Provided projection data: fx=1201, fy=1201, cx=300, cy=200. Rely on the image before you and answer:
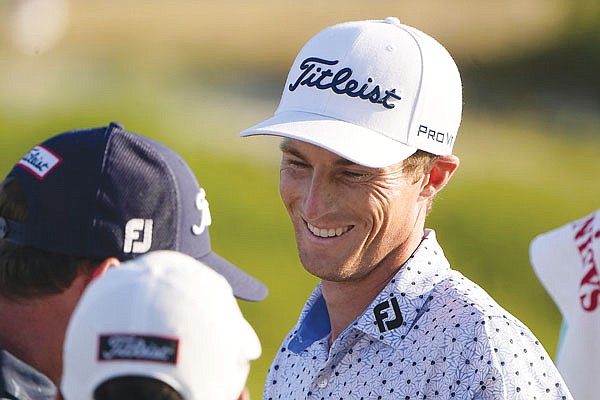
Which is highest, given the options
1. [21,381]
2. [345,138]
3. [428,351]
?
[345,138]

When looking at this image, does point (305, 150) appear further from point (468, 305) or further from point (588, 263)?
point (588, 263)

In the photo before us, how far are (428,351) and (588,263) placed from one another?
1.39 meters

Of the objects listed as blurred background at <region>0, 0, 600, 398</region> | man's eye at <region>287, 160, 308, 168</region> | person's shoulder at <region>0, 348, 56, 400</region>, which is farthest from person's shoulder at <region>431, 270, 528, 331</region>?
blurred background at <region>0, 0, 600, 398</region>

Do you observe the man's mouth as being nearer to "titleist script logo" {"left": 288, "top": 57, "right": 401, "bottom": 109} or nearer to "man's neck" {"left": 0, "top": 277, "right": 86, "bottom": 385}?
"titleist script logo" {"left": 288, "top": 57, "right": 401, "bottom": 109}

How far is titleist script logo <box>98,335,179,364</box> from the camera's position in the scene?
66.1 inches

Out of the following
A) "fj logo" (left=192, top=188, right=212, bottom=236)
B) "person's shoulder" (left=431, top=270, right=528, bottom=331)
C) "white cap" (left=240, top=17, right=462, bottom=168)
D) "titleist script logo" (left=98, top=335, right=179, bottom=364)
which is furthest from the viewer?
"white cap" (left=240, top=17, right=462, bottom=168)

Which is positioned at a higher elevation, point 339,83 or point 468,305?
point 339,83

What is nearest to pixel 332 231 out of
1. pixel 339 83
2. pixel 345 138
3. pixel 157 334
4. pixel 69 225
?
pixel 345 138

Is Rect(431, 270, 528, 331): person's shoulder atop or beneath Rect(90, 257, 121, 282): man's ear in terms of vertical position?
atop

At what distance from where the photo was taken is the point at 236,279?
107 inches

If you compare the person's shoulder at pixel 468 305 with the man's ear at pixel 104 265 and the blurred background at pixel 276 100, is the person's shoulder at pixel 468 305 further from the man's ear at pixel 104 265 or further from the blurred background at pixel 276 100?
the blurred background at pixel 276 100

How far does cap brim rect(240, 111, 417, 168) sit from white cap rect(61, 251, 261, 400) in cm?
88

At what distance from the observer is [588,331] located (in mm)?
3611

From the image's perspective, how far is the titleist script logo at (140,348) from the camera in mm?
1680
